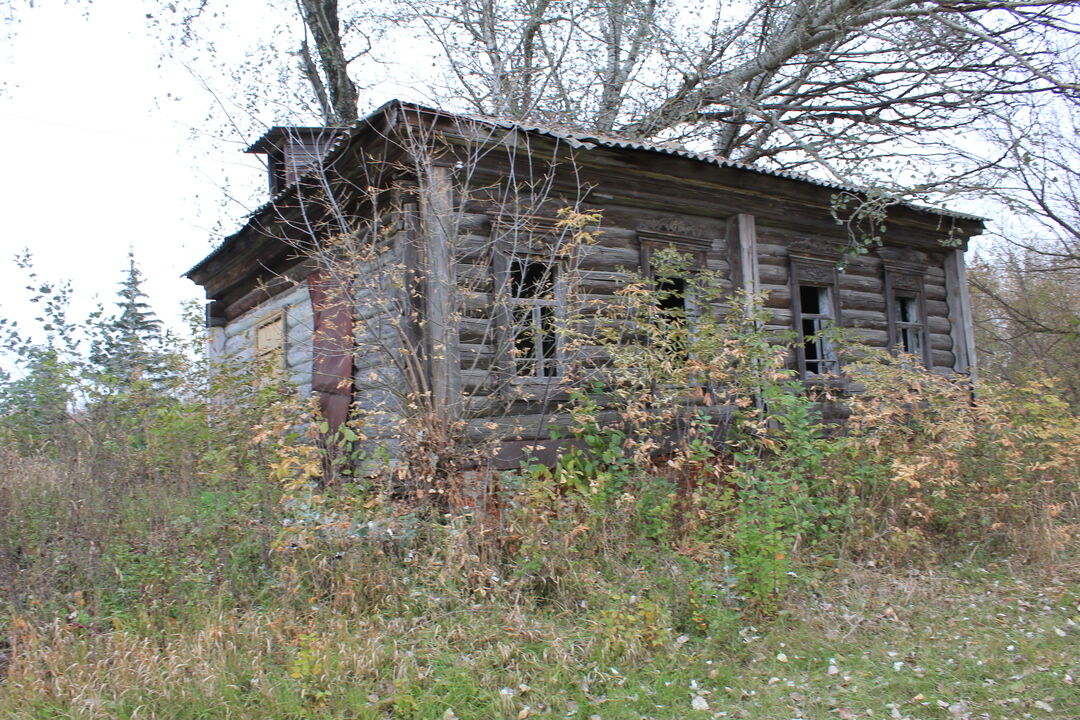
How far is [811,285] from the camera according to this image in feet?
32.8

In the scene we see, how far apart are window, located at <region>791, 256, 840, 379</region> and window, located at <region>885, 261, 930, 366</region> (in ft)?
3.56

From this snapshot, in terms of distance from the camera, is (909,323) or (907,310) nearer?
(909,323)

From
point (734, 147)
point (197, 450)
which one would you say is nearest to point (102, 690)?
point (197, 450)

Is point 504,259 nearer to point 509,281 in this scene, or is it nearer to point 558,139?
point 509,281

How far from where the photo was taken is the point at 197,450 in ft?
20.1

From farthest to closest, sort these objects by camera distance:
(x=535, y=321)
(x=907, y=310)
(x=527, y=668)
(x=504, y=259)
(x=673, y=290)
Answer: (x=907, y=310), (x=673, y=290), (x=504, y=259), (x=535, y=321), (x=527, y=668)

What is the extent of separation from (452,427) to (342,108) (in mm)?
12846

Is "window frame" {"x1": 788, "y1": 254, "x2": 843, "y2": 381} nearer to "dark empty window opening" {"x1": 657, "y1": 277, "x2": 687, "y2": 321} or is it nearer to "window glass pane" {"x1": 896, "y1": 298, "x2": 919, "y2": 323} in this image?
"dark empty window opening" {"x1": 657, "y1": 277, "x2": 687, "y2": 321}

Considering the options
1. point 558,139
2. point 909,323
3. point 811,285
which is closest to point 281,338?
point 558,139

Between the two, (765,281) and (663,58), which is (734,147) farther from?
(765,281)

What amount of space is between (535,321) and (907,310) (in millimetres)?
7087

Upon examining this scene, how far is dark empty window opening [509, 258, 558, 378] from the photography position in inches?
272

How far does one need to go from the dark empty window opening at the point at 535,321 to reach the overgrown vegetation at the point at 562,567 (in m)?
0.79

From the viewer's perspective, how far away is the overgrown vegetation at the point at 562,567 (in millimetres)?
3926
